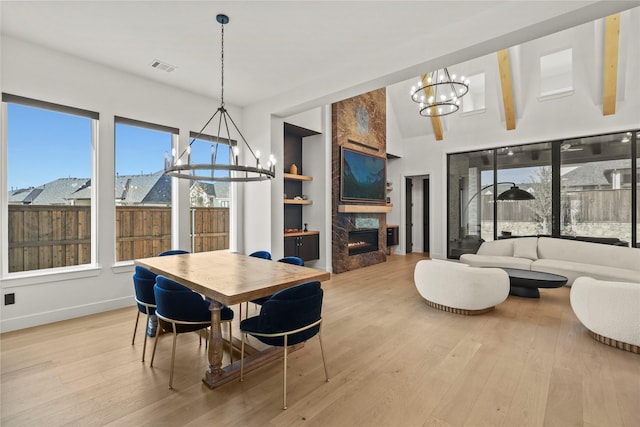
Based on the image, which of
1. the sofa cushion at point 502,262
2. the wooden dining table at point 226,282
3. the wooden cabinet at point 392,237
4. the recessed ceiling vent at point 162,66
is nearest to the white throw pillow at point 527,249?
the sofa cushion at point 502,262

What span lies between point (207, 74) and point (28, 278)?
3.22m

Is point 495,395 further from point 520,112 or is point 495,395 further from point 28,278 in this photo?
point 520,112

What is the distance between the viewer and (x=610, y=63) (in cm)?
539

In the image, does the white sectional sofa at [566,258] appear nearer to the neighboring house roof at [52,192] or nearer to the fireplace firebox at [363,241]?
the fireplace firebox at [363,241]

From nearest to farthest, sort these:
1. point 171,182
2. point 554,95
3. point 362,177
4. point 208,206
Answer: point 171,182 < point 208,206 < point 554,95 < point 362,177

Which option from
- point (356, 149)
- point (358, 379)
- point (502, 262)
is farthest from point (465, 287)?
point (356, 149)

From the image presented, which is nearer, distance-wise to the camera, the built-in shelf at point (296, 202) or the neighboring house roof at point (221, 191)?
the neighboring house roof at point (221, 191)

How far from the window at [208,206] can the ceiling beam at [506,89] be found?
5801mm

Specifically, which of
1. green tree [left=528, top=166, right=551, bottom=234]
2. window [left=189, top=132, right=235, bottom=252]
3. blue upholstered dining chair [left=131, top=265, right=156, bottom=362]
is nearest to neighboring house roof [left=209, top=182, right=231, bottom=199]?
window [left=189, top=132, right=235, bottom=252]

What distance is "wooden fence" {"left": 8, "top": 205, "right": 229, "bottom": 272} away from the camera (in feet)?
11.2

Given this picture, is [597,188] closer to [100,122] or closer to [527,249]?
[527,249]

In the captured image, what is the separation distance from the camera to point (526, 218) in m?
6.89

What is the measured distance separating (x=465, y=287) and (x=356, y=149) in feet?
13.1

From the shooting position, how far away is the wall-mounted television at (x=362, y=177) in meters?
6.35
